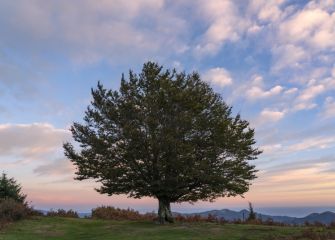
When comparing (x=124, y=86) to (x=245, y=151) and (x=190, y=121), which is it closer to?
(x=190, y=121)

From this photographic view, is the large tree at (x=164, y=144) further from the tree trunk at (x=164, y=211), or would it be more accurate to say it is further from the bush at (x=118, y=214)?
the bush at (x=118, y=214)

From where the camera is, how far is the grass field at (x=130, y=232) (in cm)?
2562

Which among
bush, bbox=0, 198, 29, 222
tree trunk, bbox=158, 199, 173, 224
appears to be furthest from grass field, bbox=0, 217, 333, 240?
tree trunk, bbox=158, 199, 173, 224

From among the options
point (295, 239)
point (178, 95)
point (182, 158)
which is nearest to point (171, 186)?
point (182, 158)


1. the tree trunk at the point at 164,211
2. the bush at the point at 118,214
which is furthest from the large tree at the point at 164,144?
the bush at the point at 118,214

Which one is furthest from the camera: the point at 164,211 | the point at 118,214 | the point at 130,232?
the point at 118,214

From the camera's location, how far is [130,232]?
1114 inches

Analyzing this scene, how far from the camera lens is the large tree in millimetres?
33312

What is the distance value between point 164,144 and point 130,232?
23.9ft

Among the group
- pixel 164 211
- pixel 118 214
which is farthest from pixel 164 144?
pixel 118 214

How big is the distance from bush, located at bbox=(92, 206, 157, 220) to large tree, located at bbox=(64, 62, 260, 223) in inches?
254

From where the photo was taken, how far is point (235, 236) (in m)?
25.3

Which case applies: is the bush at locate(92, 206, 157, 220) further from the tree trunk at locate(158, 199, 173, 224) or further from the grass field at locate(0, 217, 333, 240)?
the grass field at locate(0, 217, 333, 240)

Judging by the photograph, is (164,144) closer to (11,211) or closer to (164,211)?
(164,211)
